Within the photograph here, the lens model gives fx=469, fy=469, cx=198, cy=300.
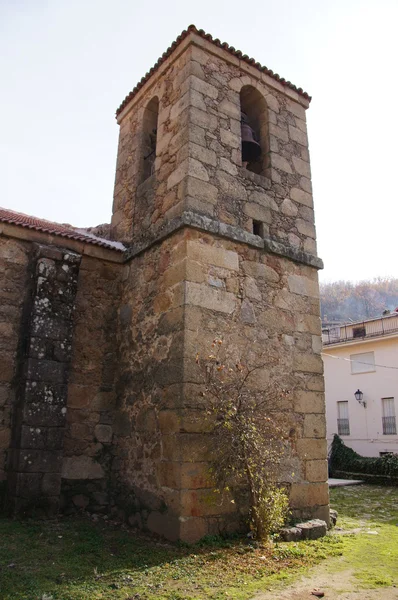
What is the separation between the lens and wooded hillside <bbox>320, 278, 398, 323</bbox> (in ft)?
151

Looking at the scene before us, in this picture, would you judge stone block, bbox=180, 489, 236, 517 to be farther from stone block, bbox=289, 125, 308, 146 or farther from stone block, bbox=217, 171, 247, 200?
stone block, bbox=289, 125, 308, 146

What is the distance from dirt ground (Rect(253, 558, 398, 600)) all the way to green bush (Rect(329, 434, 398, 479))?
1043 centimetres

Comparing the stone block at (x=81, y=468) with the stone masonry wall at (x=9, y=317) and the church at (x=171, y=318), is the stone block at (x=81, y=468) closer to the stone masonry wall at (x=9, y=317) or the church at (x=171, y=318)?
the church at (x=171, y=318)

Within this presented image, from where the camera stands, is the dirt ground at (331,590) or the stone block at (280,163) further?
the stone block at (280,163)

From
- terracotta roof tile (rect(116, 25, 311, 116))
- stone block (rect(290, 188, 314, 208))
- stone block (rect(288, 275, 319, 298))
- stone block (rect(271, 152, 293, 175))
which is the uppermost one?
terracotta roof tile (rect(116, 25, 311, 116))

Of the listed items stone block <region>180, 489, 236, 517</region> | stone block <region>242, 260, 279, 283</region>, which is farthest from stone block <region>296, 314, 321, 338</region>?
stone block <region>180, 489, 236, 517</region>

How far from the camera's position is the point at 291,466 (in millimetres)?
5738

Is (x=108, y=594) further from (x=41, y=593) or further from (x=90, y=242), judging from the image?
(x=90, y=242)

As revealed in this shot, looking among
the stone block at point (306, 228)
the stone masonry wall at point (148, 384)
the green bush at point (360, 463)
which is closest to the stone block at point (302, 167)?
the stone block at point (306, 228)

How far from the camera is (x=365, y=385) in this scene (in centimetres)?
1856

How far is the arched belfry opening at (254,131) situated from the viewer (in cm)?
700

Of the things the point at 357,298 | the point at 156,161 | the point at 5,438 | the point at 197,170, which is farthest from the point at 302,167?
the point at 357,298

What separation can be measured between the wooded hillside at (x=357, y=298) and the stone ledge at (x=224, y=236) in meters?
38.2

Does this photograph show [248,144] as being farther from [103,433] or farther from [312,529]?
[312,529]
